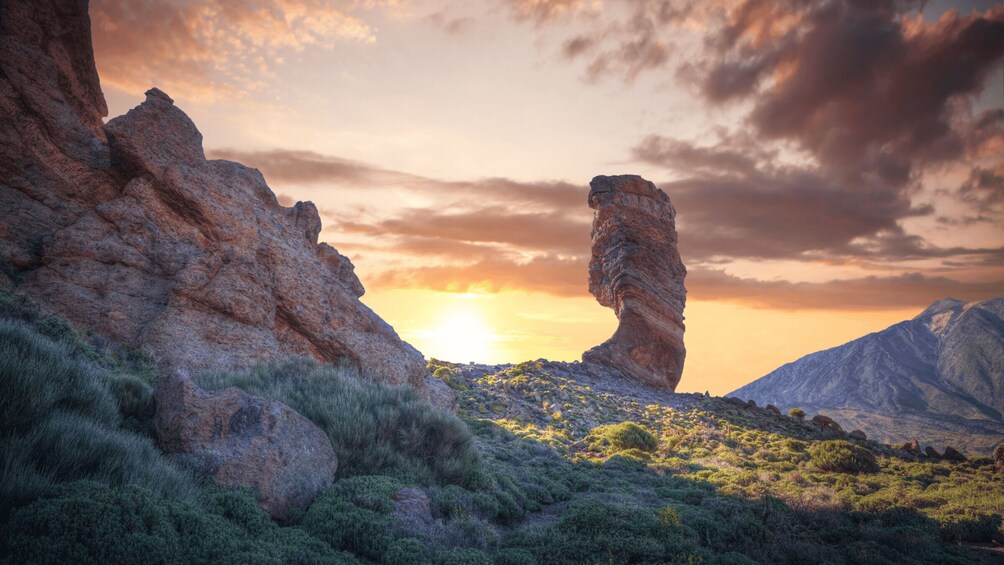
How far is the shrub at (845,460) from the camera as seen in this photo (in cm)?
2133

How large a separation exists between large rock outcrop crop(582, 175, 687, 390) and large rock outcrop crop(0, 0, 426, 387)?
30.0 meters

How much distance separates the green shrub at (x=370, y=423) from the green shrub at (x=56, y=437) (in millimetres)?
3384

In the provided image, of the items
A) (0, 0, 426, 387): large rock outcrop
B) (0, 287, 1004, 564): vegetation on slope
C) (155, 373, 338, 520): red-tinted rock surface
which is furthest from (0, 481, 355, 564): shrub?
(0, 0, 426, 387): large rock outcrop

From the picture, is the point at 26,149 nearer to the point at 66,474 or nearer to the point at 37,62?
the point at 37,62

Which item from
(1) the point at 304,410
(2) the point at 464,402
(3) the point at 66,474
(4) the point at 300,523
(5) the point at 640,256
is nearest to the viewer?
(3) the point at 66,474

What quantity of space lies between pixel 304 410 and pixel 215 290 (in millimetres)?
6987

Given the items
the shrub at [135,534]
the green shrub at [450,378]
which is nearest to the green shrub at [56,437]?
the shrub at [135,534]

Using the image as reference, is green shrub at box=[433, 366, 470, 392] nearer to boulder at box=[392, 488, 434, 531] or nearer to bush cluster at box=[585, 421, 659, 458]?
bush cluster at box=[585, 421, 659, 458]

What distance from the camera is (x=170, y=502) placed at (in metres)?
5.18

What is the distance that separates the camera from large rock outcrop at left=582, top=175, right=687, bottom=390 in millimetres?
43688

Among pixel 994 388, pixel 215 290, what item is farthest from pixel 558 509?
pixel 994 388

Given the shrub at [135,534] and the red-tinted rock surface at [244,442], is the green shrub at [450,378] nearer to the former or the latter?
the red-tinted rock surface at [244,442]

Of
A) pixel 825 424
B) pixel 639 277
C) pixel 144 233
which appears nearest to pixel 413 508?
pixel 144 233

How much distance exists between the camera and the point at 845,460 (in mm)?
21391
